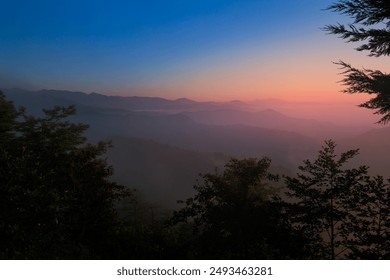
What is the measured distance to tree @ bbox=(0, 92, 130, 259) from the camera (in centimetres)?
800

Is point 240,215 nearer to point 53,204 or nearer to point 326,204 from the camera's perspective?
point 326,204

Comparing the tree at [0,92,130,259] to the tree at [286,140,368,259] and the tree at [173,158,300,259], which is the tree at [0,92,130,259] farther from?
the tree at [286,140,368,259]

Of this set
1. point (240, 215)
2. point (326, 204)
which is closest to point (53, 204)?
point (240, 215)

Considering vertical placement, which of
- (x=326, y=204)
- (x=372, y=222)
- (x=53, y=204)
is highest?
(x=53, y=204)

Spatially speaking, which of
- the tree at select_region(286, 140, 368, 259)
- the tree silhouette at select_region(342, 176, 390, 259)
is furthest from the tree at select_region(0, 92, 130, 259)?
the tree silhouette at select_region(342, 176, 390, 259)

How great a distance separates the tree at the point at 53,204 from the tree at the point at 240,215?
12.6 feet

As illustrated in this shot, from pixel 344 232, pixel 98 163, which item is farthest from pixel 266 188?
pixel 98 163

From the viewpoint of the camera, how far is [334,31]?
26.4 ft

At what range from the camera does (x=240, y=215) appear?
1273 cm

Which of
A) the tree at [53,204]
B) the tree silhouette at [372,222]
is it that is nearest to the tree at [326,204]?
the tree silhouette at [372,222]

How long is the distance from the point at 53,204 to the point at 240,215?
26.1ft

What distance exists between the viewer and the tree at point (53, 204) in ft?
26.2
